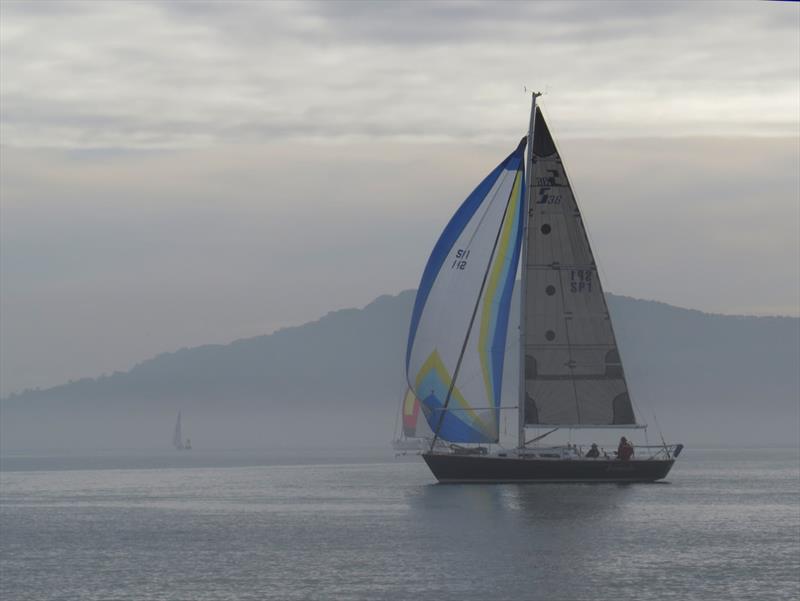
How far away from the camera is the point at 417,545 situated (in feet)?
190

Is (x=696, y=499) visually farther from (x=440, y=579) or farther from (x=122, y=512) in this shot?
(x=440, y=579)

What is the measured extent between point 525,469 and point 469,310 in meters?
8.73

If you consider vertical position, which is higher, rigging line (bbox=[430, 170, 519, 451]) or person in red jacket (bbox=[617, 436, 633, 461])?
rigging line (bbox=[430, 170, 519, 451])

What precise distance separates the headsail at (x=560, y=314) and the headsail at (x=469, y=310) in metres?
1.20

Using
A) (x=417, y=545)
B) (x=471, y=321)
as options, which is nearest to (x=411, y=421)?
(x=471, y=321)

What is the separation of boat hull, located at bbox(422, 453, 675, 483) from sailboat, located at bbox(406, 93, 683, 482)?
0.09 meters

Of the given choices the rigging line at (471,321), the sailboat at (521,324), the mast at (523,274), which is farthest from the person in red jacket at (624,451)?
the rigging line at (471,321)

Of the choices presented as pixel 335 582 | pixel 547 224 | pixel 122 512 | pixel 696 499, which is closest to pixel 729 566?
pixel 335 582

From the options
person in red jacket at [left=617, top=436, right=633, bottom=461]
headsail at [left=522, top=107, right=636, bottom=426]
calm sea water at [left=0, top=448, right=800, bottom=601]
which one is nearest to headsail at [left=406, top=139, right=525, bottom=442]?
headsail at [left=522, top=107, right=636, bottom=426]

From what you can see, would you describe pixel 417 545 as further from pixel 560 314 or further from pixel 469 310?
pixel 560 314

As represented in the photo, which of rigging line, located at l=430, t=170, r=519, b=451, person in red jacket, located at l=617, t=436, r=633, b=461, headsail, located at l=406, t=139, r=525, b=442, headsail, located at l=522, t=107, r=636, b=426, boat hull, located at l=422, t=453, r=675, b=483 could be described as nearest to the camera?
boat hull, located at l=422, t=453, r=675, b=483

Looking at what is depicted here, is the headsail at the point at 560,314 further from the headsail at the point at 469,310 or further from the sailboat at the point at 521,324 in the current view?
the headsail at the point at 469,310

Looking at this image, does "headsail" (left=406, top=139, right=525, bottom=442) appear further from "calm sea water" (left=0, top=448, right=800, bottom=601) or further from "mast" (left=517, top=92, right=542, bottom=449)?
"calm sea water" (left=0, top=448, right=800, bottom=601)

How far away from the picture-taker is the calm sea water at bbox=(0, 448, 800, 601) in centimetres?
4666
